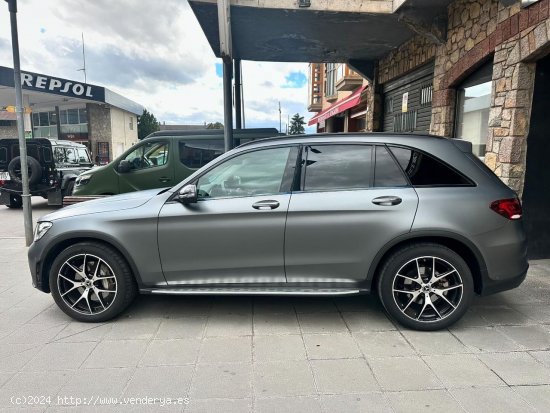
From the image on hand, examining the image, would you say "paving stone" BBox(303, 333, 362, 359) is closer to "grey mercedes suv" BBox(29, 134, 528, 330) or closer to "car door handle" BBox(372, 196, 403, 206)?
"grey mercedes suv" BBox(29, 134, 528, 330)

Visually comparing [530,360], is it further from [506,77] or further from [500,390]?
[506,77]

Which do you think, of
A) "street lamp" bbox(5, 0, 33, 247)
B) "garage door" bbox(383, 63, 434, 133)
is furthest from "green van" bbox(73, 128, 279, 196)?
"garage door" bbox(383, 63, 434, 133)

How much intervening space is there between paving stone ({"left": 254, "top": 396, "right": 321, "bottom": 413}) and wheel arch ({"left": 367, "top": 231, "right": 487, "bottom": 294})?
1.24m

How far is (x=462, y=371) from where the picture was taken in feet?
9.26

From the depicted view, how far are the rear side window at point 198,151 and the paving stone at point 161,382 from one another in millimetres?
5069

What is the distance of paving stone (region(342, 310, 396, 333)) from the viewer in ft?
11.5

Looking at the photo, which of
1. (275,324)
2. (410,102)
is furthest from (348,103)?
(275,324)

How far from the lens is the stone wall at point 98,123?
3231cm

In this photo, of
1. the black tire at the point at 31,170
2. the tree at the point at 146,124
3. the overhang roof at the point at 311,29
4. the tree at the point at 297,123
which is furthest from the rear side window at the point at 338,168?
the tree at the point at 297,123

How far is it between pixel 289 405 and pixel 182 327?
143 cm

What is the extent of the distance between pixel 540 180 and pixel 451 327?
9.50 feet

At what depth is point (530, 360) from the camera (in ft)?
9.71

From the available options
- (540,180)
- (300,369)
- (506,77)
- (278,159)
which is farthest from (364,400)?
(506,77)

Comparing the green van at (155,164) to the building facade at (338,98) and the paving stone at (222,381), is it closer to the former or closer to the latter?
the paving stone at (222,381)
